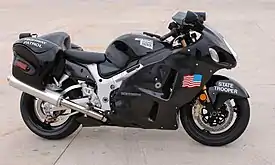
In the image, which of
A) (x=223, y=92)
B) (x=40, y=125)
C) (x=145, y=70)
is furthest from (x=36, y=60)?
(x=223, y=92)

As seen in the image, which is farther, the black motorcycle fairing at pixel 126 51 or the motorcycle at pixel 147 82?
the black motorcycle fairing at pixel 126 51

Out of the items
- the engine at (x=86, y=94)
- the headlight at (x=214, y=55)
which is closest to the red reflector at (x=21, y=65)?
the engine at (x=86, y=94)

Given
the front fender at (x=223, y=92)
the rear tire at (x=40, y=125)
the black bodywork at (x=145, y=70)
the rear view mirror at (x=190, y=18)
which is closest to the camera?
the rear view mirror at (x=190, y=18)

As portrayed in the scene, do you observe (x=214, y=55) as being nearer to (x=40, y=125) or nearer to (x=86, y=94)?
(x=86, y=94)

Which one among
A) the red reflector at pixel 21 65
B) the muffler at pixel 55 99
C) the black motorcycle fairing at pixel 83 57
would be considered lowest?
the muffler at pixel 55 99

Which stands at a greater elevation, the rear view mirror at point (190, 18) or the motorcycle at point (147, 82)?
the rear view mirror at point (190, 18)

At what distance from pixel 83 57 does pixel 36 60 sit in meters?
0.43

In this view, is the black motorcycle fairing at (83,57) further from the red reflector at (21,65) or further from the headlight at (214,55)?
the headlight at (214,55)

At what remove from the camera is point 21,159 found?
539 centimetres

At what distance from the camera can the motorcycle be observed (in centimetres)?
535

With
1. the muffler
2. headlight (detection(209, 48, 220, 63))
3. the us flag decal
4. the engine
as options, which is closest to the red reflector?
the muffler

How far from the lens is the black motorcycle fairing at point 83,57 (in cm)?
558

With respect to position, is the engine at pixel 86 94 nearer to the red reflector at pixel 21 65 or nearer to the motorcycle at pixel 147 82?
the motorcycle at pixel 147 82

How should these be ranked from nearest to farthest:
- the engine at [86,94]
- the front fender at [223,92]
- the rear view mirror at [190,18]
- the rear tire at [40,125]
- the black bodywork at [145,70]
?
the rear view mirror at [190,18] → the black bodywork at [145,70] → the front fender at [223,92] → the engine at [86,94] → the rear tire at [40,125]
